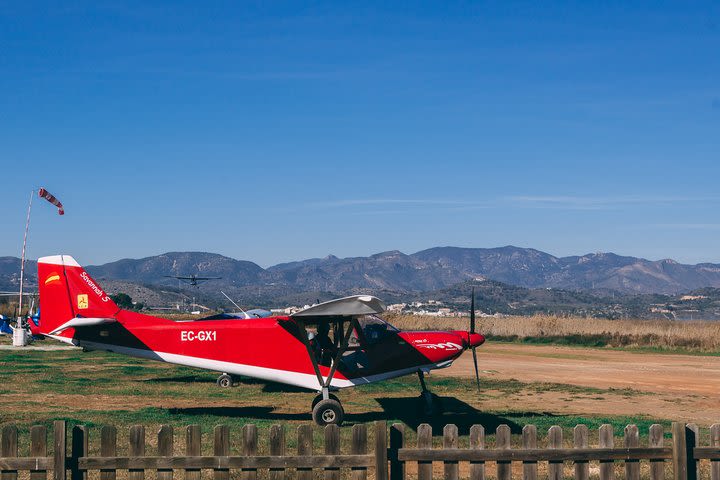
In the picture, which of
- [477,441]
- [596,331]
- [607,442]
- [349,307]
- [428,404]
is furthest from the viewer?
[596,331]

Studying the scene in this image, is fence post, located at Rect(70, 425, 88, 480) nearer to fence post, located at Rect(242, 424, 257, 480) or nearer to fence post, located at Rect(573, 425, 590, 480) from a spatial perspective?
fence post, located at Rect(242, 424, 257, 480)

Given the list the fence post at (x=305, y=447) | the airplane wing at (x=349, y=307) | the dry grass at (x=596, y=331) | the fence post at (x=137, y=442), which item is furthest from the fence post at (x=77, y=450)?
the dry grass at (x=596, y=331)

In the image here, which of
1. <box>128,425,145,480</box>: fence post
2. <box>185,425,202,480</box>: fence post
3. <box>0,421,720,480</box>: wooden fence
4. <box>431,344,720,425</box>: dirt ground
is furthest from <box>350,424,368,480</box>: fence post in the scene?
<box>431,344,720,425</box>: dirt ground

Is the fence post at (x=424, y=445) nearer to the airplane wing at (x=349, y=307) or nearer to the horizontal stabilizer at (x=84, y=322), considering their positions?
the airplane wing at (x=349, y=307)

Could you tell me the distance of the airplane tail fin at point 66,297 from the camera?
18953mm

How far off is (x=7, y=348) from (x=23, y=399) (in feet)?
77.8

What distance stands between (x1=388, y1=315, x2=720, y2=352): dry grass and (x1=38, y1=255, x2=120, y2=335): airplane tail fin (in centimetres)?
3611

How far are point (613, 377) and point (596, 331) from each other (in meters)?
27.1

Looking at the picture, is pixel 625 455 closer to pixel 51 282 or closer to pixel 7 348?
pixel 51 282

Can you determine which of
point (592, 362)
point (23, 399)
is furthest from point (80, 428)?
point (592, 362)

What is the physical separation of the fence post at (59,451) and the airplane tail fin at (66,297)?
452 inches

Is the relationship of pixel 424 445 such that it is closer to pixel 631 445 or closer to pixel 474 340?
pixel 631 445

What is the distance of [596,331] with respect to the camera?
5584cm

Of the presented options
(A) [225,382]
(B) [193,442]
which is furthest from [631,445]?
(A) [225,382]
